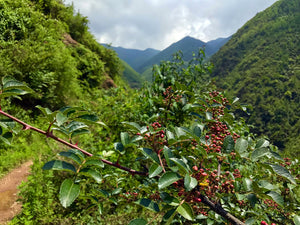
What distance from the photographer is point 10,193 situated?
3.36 m

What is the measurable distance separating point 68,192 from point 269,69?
86.1 meters

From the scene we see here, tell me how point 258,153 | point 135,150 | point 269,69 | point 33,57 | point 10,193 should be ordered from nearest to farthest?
point 258,153 < point 135,150 < point 10,193 < point 33,57 < point 269,69

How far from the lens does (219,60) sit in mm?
95750

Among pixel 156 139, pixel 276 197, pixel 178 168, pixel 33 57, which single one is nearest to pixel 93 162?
pixel 178 168

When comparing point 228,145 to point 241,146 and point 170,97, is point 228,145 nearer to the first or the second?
point 241,146

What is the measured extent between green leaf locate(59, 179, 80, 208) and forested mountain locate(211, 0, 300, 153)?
51249 millimetres

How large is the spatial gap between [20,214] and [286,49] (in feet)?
309

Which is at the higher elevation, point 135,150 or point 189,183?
point 189,183

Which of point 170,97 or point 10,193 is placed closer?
point 170,97

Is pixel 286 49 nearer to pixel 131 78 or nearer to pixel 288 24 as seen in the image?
pixel 288 24

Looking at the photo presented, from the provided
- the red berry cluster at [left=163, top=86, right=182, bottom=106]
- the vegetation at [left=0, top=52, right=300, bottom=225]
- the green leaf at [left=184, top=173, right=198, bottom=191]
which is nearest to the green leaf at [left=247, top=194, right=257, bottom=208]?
the vegetation at [left=0, top=52, right=300, bottom=225]

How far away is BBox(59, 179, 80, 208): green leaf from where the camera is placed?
0.63 metres

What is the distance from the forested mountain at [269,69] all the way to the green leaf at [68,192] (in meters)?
51.2

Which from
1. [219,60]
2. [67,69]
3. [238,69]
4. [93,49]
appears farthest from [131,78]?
[67,69]
